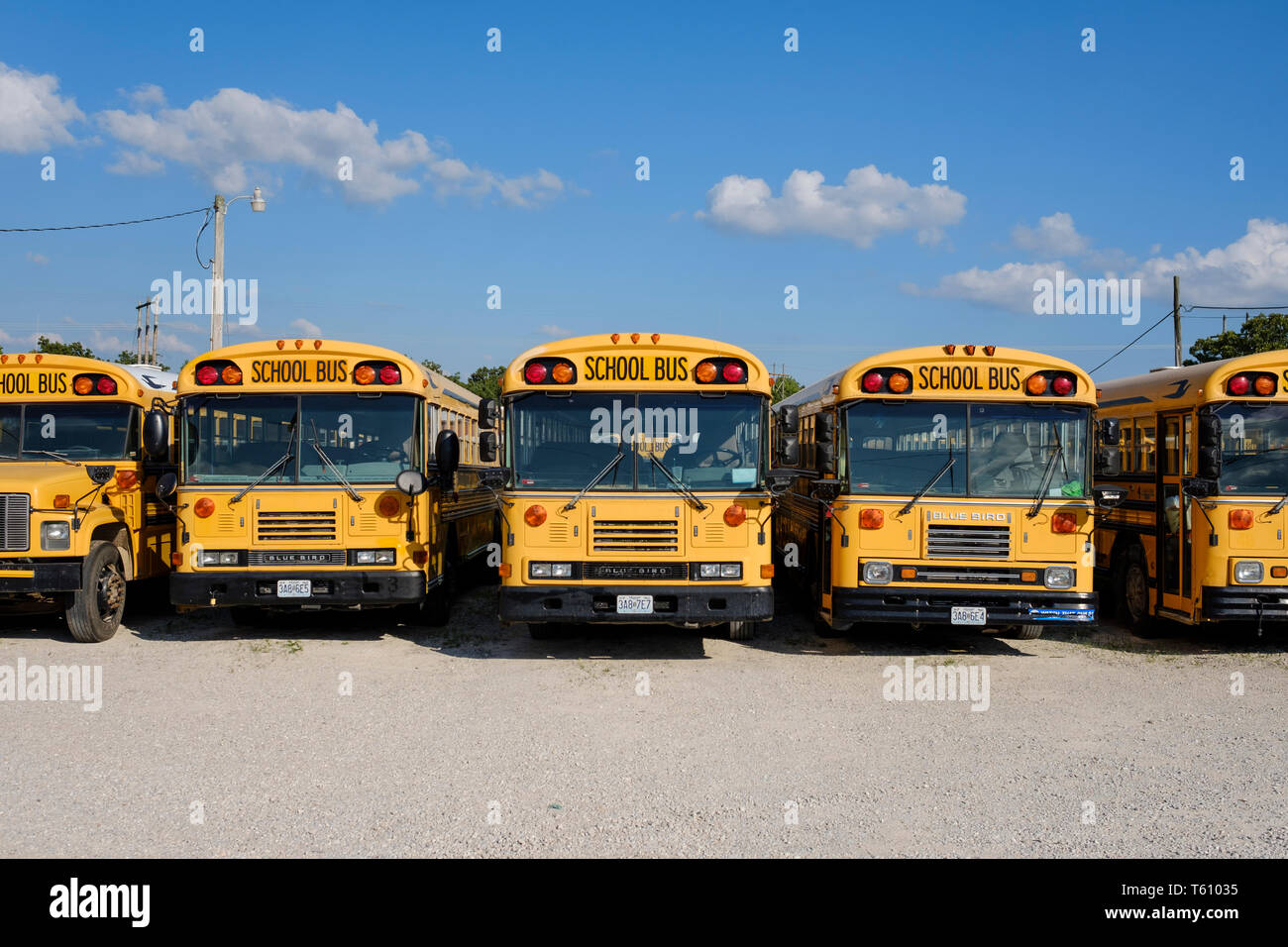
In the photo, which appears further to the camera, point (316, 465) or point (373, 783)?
point (316, 465)

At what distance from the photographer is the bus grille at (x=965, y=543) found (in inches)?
325

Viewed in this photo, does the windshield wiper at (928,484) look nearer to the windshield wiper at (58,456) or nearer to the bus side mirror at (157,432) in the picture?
the bus side mirror at (157,432)

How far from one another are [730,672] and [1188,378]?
520cm

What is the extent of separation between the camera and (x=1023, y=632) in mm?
9680

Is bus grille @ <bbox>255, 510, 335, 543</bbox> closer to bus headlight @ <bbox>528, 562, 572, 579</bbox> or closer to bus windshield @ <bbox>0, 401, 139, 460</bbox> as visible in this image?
bus headlight @ <bbox>528, 562, 572, 579</bbox>

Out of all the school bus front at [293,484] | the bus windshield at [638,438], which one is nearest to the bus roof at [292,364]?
the school bus front at [293,484]

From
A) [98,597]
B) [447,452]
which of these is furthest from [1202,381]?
[98,597]

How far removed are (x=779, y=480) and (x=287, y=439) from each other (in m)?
4.48

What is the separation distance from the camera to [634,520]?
26.7 ft

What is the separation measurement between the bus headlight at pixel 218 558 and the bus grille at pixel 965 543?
6.13 metres

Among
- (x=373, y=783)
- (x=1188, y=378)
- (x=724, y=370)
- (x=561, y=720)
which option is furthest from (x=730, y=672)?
(x=1188, y=378)

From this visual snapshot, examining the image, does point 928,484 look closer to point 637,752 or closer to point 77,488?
point 637,752
